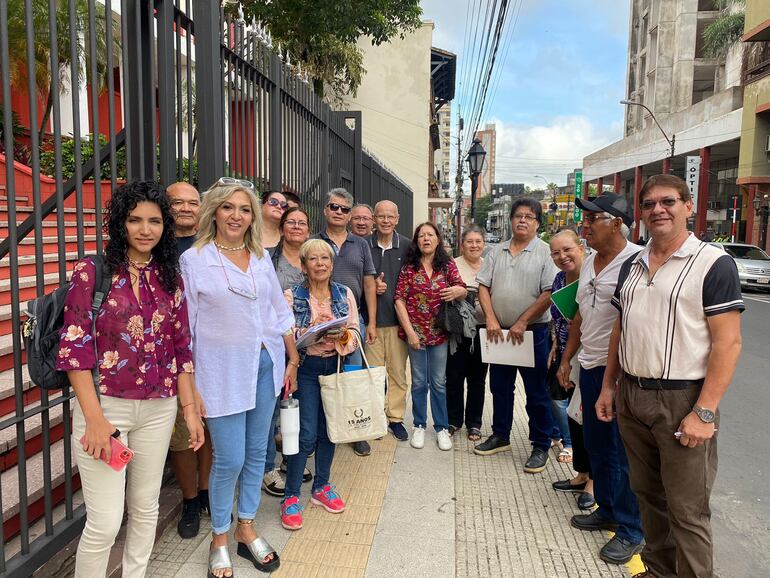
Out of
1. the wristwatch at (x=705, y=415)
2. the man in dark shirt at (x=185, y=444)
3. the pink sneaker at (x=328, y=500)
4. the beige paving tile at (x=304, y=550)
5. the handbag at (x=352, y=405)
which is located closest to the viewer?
the wristwatch at (x=705, y=415)

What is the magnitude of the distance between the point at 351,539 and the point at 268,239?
84.7 inches

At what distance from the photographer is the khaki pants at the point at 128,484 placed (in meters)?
2.18

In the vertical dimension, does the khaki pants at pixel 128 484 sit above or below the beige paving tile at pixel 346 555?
above

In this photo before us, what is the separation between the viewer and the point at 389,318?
15.5 ft

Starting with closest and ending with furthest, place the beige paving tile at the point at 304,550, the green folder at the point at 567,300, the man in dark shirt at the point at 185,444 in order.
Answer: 1. the beige paving tile at the point at 304,550
2. the man in dark shirt at the point at 185,444
3. the green folder at the point at 567,300

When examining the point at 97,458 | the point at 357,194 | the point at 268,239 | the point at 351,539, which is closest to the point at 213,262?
the point at 97,458

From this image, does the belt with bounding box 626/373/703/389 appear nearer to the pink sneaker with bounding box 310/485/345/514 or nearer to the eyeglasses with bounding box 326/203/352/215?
the pink sneaker with bounding box 310/485/345/514

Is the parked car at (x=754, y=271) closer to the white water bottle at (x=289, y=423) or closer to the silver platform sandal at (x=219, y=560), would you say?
the white water bottle at (x=289, y=423)

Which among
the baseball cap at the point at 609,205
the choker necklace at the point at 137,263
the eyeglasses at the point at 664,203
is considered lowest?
the choker necklace at the point at 137,263

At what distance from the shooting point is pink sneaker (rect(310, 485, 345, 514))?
3.46 metres

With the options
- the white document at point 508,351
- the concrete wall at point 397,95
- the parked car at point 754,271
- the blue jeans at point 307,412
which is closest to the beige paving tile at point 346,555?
the blue jeans at point 307,412

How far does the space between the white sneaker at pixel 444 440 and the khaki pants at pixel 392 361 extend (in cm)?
41

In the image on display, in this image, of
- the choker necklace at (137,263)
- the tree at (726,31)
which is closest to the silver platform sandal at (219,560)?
the choker necklace at (137,263)

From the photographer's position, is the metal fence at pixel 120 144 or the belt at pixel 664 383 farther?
the belt at pixel 664 383
